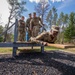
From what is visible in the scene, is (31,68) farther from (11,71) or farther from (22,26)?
(22,26)

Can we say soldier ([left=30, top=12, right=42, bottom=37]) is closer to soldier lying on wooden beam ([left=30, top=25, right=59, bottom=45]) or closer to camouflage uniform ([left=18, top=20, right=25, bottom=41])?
camouflage uniform ([left=18, top=20, right=25, bottom=41])

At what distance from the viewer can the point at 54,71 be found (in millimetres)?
6250

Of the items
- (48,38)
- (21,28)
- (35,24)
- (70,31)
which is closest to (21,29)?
(21,28)

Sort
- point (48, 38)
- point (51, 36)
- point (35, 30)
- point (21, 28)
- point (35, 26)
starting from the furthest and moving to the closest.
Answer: point (21, 28) < point (35, 26) < point (35, 30) < point (48, 38) < point (51, 36)

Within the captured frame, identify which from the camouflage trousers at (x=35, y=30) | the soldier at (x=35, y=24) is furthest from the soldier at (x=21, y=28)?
the camouflage trousers at (x=35, y=30)

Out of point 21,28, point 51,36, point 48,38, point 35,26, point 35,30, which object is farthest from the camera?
point 21,28

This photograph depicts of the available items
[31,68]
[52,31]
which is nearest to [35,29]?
[31,68]

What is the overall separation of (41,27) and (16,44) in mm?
1554

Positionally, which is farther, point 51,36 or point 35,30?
point 35,30

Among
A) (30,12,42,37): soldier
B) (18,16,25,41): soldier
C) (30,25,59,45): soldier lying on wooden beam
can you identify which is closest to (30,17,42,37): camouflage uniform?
(30,12,42,37): soldier

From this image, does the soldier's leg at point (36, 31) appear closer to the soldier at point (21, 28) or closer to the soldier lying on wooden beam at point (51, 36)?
the soldier at point (21, 28)

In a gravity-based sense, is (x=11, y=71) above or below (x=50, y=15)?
below

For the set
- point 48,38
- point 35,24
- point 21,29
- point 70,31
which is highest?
point 70,31

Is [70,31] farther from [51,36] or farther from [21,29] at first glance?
[51,36]
